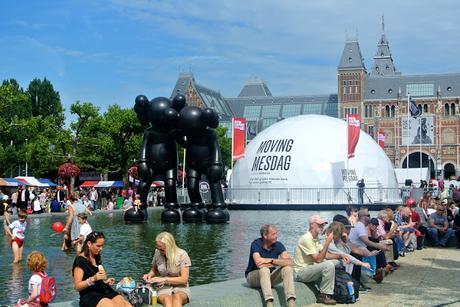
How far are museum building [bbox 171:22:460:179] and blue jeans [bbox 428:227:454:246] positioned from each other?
7936 centimetres

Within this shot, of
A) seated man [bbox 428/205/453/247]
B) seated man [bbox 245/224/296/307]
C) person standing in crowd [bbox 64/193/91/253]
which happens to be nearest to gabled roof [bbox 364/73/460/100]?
seated man [bbox 428/205/453/247]

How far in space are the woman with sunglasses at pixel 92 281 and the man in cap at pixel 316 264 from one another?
2976mm

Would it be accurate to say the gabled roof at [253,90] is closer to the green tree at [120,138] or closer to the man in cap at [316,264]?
the green tree at [120,138]

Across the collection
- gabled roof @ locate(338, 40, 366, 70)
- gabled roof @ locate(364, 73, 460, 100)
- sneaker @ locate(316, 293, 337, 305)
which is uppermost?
gabled roof @ locate(338, 40, 366, 70)

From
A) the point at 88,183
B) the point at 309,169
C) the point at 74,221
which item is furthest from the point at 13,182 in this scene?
the point at 74,221

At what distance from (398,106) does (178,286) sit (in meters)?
104

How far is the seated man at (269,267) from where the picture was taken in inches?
302

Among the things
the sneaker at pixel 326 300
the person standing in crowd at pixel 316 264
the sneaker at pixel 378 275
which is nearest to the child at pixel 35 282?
the person standing in crowd at pixel 316 264

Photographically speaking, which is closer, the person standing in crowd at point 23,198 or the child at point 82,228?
the child at point 82,228

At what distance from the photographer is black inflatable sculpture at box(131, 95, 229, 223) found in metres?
21.2

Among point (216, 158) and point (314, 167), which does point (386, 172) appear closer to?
point (314, 167)

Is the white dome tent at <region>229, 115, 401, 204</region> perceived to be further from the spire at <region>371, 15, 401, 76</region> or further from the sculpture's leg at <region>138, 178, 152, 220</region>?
the spire at <region>371, 15, 401, 76</region>

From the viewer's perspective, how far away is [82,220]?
42.3ft

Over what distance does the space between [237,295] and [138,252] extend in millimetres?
6153
